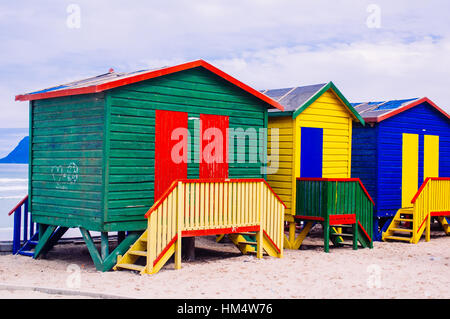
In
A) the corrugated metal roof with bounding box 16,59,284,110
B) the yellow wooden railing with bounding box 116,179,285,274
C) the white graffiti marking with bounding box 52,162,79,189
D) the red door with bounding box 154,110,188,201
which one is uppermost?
the corrugated metal roof with bounding box 16,59,284,110

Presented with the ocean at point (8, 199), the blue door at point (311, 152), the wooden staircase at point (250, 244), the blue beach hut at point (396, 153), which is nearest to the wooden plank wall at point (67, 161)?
the wooden staircase at point (250, 244)

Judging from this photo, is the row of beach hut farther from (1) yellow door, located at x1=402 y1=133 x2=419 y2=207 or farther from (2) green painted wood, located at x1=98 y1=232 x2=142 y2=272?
(1) yellow door, located at x1=402 y1=133 x2=419 y2=207

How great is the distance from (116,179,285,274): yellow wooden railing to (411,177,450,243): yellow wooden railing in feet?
15.6

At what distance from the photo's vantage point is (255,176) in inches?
552

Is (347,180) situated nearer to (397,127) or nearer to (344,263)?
(344,263)

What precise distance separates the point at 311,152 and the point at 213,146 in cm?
324

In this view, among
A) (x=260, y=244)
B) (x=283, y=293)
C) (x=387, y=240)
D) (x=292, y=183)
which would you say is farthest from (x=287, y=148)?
(x=283, y=293)

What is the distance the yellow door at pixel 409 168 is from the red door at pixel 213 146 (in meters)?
6.84

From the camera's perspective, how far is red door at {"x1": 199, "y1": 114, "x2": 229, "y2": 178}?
42.1 ft

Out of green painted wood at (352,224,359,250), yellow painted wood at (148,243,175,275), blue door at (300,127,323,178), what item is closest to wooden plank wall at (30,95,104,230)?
yellow painted wood at (148,243,175,275)

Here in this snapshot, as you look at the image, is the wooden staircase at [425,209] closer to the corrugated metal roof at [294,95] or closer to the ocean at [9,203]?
the corrugated metal roof at [294,95]

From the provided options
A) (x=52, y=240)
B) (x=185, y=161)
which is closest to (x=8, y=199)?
(x=52, y=240)

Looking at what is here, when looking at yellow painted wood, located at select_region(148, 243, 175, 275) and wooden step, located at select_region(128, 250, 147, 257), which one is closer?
yellow painted wood, located at select_region(148, 243, 175, 275)

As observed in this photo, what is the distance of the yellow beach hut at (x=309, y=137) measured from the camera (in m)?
14.8
